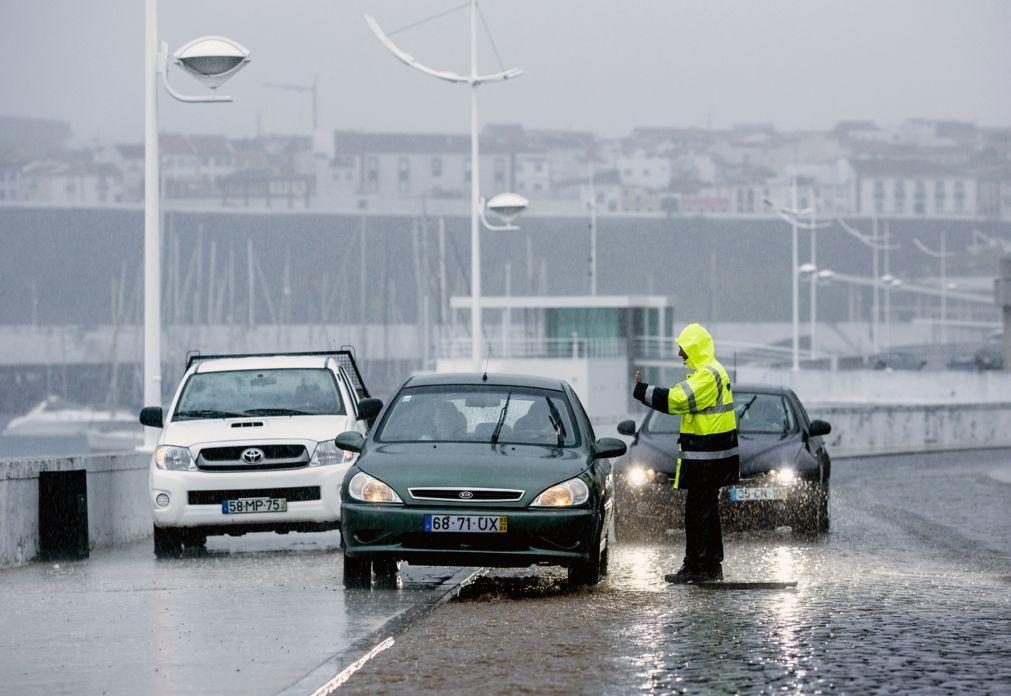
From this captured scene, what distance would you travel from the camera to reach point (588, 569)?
11.7 meters

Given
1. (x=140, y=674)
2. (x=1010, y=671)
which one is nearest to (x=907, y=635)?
(x=1010, y=671)

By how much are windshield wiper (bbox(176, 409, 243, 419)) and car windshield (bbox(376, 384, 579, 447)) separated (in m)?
3.50

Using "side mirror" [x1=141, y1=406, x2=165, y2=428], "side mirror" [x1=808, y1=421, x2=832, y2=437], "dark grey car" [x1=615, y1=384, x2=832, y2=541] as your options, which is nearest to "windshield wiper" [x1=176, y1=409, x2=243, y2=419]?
"side mirror" [x1=141, y1=406, x2=165, y2=428]

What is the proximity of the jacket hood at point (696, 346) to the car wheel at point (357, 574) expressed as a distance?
252 centimetres

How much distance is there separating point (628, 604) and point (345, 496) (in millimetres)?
1878

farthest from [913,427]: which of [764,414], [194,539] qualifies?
[194,539]

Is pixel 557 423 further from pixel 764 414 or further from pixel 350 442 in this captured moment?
pixel 764 414

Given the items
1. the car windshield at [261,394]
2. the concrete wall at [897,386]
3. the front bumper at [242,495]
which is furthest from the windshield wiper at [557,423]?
the concrete wall at [897,386]

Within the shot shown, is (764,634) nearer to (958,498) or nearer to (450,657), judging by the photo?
(450,657)

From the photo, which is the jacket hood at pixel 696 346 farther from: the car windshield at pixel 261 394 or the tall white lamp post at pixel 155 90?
the tall white lamp post at pixel 155 90

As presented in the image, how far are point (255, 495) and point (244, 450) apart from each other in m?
0.39

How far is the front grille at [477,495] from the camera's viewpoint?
1138 centimetres

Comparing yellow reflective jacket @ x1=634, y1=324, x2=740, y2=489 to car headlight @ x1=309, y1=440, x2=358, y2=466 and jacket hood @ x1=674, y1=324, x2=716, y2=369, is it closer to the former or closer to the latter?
jacket hood @ x1=674, y1=324, x2=716, y2=369

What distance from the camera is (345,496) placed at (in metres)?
11.6
